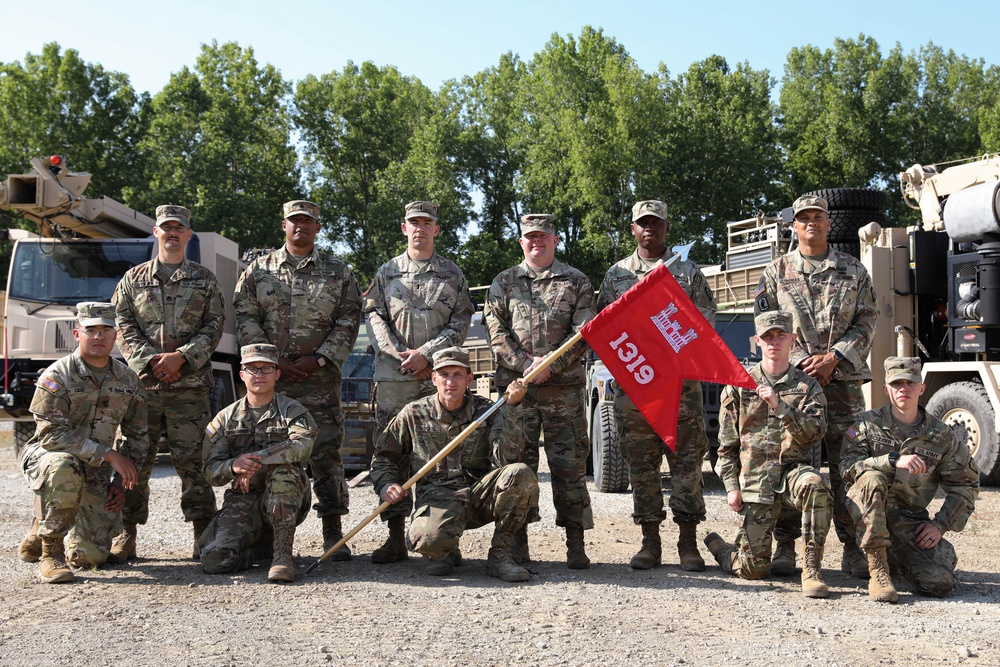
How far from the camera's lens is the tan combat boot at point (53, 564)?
5453 millimetres

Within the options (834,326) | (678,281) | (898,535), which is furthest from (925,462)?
(678,281)

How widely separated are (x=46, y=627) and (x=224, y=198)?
1107 inches

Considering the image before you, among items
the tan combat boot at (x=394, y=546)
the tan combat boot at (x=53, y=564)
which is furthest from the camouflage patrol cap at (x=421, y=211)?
the tan combat boot at (x=53, y=564)

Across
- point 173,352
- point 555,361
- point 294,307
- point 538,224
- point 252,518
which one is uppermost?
point 538,224

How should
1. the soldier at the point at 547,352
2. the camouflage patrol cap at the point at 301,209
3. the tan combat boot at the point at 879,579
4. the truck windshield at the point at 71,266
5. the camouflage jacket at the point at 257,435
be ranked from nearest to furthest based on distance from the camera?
the tan combat boot at the point at 879,579
the camouflage jacket at the point at 257,435
the soldier at the point at 547,352
the camouflage patrol cap at the point at 301,209
the truck windshield at the point at 71,266

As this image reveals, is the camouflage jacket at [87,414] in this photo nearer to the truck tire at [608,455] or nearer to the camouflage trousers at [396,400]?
the camouflage trousers at [396,400]

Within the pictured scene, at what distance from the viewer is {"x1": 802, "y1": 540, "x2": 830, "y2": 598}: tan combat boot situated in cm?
514

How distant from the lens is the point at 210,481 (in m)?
5.73

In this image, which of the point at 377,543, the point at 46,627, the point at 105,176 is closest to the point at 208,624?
the point at 46,627

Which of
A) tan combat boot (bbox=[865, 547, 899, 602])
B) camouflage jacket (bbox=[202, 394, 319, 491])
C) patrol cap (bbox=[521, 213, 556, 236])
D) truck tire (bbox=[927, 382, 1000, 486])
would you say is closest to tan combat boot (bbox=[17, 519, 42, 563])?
camouflage jacket (bbox=[202, 394, 319, 491])

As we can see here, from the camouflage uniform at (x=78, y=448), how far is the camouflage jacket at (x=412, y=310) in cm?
151

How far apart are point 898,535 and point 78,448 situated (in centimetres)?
458

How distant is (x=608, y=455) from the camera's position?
9.35 metres

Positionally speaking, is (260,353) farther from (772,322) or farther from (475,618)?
(772,322)
